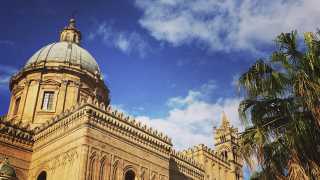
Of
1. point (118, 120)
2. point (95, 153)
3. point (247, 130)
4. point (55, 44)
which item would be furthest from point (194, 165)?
point (247, 130)

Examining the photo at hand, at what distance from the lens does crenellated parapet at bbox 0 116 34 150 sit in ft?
76.3

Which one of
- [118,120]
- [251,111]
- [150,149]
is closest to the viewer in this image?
[251,111]

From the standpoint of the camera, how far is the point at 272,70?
9.16m

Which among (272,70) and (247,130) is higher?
(272,70)

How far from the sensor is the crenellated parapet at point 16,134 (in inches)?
915

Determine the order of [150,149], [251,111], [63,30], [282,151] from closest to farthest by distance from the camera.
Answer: [282,151] → [251,111] → [150,149] → [63,30]

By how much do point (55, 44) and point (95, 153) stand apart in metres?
15.5

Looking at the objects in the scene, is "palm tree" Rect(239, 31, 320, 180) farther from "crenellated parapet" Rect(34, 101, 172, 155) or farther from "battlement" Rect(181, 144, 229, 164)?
"battlement" Rect(181, 144, 229, 164)

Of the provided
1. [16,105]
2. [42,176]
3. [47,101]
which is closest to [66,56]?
[47,101]

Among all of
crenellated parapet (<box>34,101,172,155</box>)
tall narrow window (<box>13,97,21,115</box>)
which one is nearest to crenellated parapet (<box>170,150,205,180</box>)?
crenellated parapet (<box>34,101,172,155</box>)

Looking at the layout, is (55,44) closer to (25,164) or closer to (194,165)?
(25,164)

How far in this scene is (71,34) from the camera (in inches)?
1361

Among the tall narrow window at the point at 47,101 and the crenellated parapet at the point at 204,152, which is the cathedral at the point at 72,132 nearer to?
the tall narrow window at the point at 47,101

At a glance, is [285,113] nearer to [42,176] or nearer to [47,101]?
[42,176]
